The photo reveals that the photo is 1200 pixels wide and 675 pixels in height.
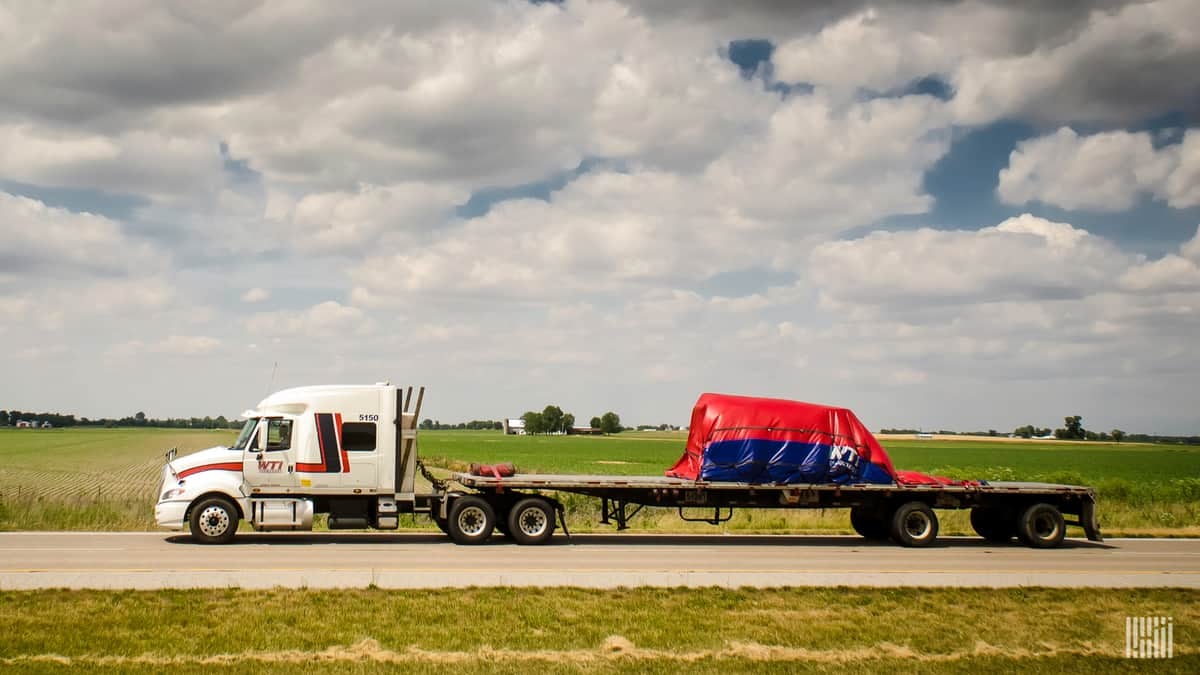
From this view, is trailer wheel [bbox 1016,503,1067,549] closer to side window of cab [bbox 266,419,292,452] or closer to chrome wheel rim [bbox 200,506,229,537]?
side window of cab [bbox 266,419,292,452]

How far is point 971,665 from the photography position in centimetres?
1023

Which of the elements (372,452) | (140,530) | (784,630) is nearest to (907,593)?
(784,630)

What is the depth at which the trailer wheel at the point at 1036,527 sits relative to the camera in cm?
2145

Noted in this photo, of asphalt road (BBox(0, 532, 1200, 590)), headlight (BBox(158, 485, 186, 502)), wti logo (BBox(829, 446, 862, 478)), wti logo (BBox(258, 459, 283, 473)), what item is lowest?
asphalt road (BBox(0, 532, 1200, 590))

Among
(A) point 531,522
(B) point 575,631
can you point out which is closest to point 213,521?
(A) point 531,522

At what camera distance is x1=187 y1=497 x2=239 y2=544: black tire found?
61.2ft

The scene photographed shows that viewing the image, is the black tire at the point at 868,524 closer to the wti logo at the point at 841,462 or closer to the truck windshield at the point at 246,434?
the wti logo at the point at 841,462

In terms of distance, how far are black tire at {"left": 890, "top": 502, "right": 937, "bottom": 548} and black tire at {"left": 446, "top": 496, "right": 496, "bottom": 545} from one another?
9.02 metres

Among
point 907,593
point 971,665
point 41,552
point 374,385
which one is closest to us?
point 971,665

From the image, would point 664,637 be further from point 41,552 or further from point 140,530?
point 140,530

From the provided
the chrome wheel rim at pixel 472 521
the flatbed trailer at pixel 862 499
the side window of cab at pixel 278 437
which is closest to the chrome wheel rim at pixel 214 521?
the side window of cab at pixel 278 437

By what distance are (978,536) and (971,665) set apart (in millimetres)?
15097

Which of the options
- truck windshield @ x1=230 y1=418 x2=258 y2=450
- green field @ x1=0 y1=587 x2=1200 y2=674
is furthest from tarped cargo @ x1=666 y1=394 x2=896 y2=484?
truck windshield @ x1=230 y1=418 x2=258 y2=450
